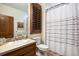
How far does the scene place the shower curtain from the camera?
1.50 m

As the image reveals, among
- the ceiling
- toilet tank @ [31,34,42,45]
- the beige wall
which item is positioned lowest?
toilet tank @ [31,34,42,45]

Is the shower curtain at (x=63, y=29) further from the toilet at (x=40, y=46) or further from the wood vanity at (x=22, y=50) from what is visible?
the wood vanity at (x=22, y=50)

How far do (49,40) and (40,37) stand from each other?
16cm

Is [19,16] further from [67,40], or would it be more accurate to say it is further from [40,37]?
[67,40]

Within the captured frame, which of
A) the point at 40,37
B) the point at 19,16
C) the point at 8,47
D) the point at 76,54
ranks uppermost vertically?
the point at 19,16

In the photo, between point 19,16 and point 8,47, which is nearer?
point 8,47

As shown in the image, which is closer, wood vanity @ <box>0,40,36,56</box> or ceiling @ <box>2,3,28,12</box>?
wood vanity @ <box>0,40,36,56</box>

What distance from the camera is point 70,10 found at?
1.51m

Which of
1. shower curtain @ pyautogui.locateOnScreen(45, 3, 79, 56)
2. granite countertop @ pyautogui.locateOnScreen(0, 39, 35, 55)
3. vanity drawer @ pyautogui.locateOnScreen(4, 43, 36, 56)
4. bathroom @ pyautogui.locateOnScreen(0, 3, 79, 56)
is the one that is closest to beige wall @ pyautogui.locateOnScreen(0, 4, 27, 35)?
bathroom @ pyautogui.locateOnScreen(0, 3, 79, 56)

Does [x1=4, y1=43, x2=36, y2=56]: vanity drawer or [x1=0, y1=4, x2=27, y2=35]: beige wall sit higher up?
[x1=0, y1=4, x2=27, y2=35]: beige wall

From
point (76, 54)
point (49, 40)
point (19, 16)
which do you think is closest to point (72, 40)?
point (76, 54)

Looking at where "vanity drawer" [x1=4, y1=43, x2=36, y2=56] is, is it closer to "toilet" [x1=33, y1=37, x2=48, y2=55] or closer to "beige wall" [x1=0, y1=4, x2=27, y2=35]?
"toilet" [x1=33, y1=37, x2=48, y2=55]

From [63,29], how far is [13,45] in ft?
2.73

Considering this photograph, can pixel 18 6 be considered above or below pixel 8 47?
above
